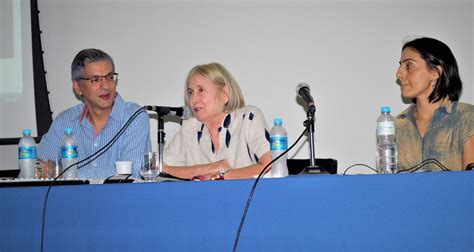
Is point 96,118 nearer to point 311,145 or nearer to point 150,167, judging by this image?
point 150,167

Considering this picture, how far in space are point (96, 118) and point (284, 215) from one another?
6.03ft

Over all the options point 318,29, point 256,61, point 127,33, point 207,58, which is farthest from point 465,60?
point 127,33

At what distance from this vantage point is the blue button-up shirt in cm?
325

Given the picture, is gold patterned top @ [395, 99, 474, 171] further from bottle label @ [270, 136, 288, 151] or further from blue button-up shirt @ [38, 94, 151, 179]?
blue button-up shirt @ [38, 94, 151, 179]

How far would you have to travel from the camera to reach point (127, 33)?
4070 millimetres

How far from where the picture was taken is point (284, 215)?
195cm

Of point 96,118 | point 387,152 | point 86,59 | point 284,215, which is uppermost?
point 86,59

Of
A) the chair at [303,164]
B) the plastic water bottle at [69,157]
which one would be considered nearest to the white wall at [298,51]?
the chair at [303,164]

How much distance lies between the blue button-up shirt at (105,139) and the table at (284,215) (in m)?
1.02

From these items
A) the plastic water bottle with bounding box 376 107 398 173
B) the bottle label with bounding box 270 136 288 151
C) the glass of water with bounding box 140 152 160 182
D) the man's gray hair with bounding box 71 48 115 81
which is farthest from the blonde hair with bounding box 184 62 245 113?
the bottle label with bounding box 270 136 288 151

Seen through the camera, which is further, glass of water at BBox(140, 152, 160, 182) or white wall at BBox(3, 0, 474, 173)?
white wall at BBox(3, 0, 474, 173)

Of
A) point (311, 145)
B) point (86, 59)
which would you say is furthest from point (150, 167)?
→ point (86, 59)

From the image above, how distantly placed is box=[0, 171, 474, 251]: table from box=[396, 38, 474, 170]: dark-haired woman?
1.06 meters

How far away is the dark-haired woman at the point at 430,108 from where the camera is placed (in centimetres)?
294
